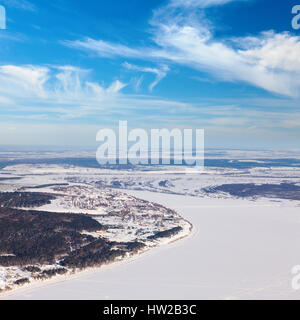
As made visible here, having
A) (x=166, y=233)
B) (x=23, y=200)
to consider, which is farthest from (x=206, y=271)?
(x=23, y=200)

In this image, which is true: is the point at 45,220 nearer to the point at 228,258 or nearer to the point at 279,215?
the point at 228,258

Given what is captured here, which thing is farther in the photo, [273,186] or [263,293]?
[273,186]

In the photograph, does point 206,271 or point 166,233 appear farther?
point 166,233

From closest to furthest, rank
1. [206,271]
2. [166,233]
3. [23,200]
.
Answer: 1. [206,271]
2. [166,233]
3. [23,200]

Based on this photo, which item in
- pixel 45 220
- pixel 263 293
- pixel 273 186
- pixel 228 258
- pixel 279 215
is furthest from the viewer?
pixel 273 186

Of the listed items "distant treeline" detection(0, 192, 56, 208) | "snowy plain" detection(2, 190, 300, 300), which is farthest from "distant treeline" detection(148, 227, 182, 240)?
"distant treeline" detection(0, 192, 56, 208)

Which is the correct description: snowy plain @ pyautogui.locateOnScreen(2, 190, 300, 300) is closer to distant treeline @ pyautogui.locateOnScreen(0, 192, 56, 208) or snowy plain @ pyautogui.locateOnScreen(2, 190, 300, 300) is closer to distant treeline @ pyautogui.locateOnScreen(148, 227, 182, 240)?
distant treeline @ pyautogui.locateOnScreen(148, 227, 182, 240)

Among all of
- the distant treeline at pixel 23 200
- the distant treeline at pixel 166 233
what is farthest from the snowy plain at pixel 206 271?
the distant treeline at pixel 23 200

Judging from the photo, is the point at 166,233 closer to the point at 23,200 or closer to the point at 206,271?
the point at 206,271

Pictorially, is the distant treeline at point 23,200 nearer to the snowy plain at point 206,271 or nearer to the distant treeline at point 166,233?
the distant treeline at point 166,233
